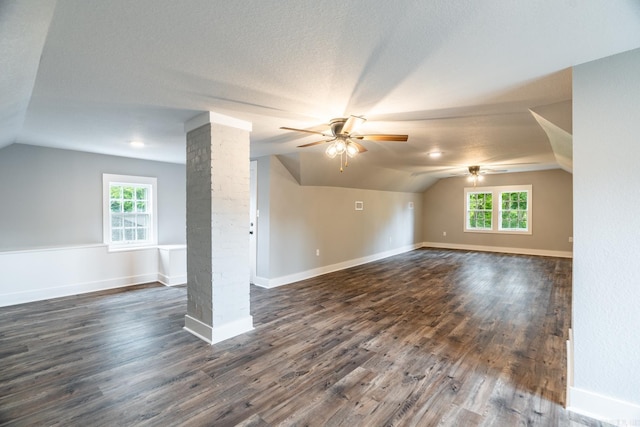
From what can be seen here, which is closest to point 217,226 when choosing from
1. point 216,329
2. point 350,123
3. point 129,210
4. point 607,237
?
point 216,329

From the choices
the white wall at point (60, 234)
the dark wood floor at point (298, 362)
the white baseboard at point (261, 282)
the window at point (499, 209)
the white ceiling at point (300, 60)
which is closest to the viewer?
the white ceiling at point (300, 60)

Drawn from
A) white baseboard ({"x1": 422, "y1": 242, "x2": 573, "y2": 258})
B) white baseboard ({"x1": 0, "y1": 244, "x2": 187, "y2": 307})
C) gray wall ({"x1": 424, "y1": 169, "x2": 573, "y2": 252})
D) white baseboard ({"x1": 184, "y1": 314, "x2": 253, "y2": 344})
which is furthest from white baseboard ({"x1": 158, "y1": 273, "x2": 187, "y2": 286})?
gray wall ({"x1": 424, "y1": 169, "x2": 573, "y2": 252})

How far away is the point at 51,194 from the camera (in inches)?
185

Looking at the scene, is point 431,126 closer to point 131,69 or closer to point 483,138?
point 483,138

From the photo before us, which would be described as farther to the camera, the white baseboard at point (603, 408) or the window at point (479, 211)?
the window at point (479, 211)

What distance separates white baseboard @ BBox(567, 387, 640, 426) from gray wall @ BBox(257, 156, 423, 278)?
13.3 feet

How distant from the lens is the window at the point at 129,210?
527 cm

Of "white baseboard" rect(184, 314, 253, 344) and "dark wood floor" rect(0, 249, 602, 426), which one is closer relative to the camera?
"dark wood floor" rect(0, 249, 602, 426)

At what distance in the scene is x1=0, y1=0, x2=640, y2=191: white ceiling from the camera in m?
1.45

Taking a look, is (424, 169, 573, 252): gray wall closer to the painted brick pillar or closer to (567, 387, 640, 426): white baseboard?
(567, 387, 640, 426): white baseboard

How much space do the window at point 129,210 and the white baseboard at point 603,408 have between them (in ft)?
20.9

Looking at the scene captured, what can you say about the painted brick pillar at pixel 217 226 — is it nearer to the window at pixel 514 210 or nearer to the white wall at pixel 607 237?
the white wall at pixel 607 237

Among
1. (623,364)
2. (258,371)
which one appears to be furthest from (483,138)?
(258,371)

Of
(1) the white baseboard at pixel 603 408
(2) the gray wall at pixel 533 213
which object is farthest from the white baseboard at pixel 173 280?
(2) the gray wall at pixel 533 213
